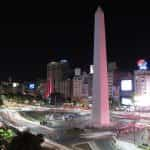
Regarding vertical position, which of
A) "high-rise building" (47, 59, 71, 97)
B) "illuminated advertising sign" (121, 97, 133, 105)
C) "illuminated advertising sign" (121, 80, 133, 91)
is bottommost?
"illuminated advertising sign" (121, 97, 133, 105)

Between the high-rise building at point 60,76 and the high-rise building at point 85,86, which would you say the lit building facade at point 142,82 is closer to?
the high-rise building at point 85,86

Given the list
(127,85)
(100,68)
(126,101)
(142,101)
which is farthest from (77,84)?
(100,68)

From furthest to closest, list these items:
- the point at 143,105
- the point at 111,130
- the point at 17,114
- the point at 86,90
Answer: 1. the point at 86,90
2. the point at 143,105
3. the point at 17,114
4. the point at 111,130

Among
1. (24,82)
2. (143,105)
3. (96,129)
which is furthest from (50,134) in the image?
(24,82)

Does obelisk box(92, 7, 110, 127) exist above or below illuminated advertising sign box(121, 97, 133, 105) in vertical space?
above

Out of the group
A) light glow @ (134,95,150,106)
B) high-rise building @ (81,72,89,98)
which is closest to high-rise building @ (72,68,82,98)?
high-rise building @ (81,72,89,98)

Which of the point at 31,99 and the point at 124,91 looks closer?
the point at 124,91

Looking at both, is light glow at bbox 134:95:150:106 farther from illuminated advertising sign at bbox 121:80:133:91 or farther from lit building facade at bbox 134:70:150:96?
illuminated advertising sign at bbox 121:80:133:91

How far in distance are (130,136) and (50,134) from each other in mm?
8456

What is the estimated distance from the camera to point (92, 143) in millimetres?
27734

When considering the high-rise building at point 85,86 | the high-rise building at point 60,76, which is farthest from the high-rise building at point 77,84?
the high-rise building at point 60,76

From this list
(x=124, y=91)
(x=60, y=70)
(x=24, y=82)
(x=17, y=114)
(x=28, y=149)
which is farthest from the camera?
(x=24, y=82)

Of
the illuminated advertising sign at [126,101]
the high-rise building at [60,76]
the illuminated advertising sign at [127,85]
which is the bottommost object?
the illuminated advertising sign at [126,101]

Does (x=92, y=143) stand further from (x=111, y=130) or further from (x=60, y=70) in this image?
(x=60, y=70)
